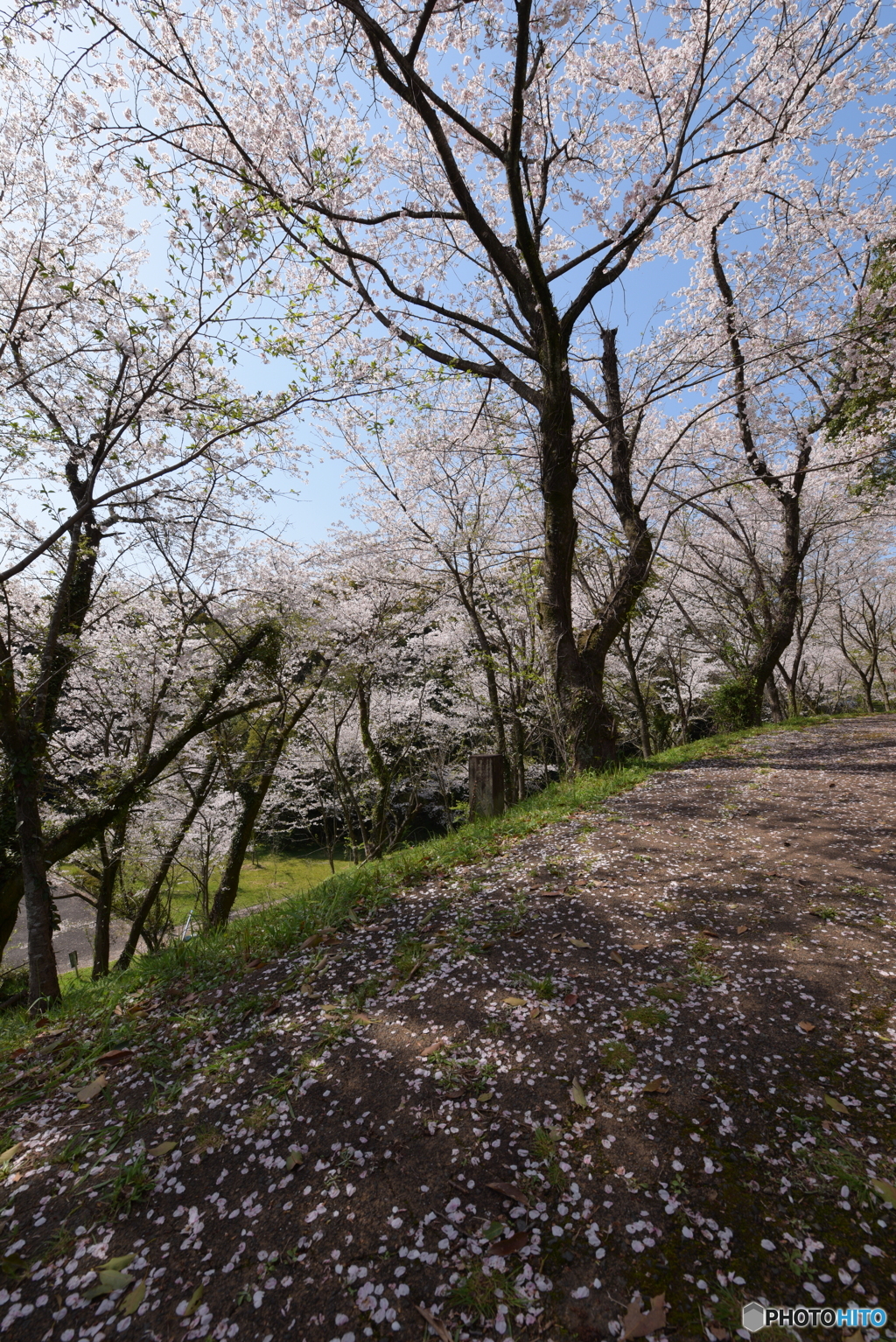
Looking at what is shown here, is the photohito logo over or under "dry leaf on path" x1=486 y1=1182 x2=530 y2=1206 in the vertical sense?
under

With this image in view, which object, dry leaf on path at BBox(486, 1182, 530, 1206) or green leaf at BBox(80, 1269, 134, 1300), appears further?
dry leaf on path at BBox(486, 1182, 530, 1206)

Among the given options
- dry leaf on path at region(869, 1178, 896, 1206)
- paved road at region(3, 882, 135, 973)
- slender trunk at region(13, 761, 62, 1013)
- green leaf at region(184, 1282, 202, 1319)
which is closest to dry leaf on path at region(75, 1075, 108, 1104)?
green leaf at region(184, 1282, 202, 1319)

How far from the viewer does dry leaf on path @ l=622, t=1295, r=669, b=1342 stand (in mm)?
1553

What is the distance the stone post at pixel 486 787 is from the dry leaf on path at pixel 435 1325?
16.9 feet

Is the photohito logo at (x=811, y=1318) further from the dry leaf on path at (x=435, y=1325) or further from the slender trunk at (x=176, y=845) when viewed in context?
the slender trunk at (x=176, y=845)

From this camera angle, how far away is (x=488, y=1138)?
2.20 meters

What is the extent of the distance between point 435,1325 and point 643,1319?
0.58 metres

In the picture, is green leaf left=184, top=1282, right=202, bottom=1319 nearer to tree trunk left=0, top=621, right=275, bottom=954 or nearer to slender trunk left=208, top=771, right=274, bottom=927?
tree trunk left=0, top=621, right=275, bottom=954

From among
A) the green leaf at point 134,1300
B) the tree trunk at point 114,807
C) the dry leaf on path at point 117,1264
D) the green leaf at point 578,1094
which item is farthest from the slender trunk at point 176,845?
the green leaf at point 578,1094

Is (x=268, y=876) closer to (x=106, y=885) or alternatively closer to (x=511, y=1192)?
(x=106, y=885)

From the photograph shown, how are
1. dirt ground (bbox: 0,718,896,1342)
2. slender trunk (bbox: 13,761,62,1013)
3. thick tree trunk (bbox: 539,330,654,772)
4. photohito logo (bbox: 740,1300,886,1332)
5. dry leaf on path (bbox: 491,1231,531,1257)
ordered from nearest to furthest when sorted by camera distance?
photohito logo (bbox: 740,1300,886,1332)
dirt ground (bbox: 0,718,896,1342)
dry leaf on path (bbox: 491,1231,531,1257)
slender trunk (bbox: 13,761,62,1013)
thick tree trunk (bbox: 539,330,654,772)

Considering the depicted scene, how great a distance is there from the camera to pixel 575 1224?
1860 millimetres

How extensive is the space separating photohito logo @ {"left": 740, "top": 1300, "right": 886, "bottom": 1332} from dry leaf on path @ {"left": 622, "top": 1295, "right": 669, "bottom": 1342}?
22 cm

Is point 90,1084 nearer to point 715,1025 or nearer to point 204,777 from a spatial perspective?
point 715,1025
